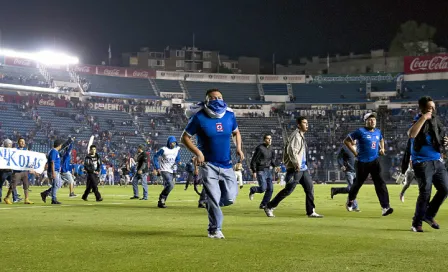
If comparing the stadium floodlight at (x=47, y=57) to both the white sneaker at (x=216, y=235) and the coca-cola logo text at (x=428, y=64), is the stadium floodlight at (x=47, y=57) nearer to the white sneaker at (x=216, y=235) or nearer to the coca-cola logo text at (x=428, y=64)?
the coca-cola logo text at (x=428, y=64)

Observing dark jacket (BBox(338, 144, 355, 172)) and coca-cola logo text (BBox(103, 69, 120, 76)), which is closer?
dark jacket (BBox(338, 144, 355, 172))

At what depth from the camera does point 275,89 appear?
84562 mm

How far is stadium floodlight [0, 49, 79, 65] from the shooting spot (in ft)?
228

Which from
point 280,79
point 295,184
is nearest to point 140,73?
point 280,79

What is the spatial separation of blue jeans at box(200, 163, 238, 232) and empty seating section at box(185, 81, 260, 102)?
69900 mm

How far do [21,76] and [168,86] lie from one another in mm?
19697

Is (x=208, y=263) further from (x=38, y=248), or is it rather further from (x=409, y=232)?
(x=409, y=232)

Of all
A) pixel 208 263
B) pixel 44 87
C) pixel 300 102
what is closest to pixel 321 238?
pixel 208 263

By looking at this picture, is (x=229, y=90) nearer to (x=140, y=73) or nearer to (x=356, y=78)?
(x=140, y=73)

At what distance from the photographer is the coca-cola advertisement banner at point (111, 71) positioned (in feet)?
254

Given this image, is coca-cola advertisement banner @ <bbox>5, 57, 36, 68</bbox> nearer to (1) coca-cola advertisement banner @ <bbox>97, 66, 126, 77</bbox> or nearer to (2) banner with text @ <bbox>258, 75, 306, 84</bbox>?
(1) coca-cola advertisement banner @ <bbox>97, 66, 126, 77</bbox>

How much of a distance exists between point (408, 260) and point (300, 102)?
242 ft

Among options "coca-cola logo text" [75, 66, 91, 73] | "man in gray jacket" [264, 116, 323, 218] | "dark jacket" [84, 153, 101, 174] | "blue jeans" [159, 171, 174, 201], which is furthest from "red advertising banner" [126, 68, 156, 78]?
"man in gray jacket" [264, 116, 323, 218]

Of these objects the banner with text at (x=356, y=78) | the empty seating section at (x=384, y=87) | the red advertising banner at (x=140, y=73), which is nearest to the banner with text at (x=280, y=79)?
the banner with text at (x=356, y=78)
